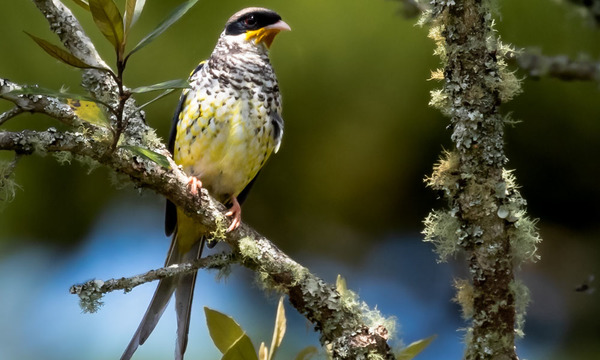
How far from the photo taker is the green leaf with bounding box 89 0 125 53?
150cm

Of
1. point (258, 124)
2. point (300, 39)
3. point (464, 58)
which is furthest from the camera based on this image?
point (300, 39)

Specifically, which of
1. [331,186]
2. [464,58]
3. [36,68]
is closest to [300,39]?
[331,186]

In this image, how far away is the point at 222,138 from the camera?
2701 millimetres

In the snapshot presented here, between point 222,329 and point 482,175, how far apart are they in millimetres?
695

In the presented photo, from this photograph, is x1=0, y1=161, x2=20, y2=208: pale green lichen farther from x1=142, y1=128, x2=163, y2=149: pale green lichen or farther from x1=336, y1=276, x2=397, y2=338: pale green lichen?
x1=336, y1=276, x2=397, y2=338: pale green lichen

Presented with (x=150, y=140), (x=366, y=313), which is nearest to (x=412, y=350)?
(x=366, y=313)

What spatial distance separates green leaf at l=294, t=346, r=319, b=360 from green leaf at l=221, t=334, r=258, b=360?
0.17 meters

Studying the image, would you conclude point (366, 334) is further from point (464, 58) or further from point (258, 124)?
point (258, 124)

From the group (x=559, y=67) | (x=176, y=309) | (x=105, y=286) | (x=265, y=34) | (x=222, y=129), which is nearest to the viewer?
(x=559, y=67)

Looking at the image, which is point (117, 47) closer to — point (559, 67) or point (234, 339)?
point (234, 339)

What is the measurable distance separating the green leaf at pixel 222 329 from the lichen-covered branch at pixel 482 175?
54cm

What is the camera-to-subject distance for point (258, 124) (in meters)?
2.73

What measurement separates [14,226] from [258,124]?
150 centimetres

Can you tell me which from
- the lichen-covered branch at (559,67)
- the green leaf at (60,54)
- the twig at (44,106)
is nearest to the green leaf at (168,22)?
the green leaf at (60,54)
